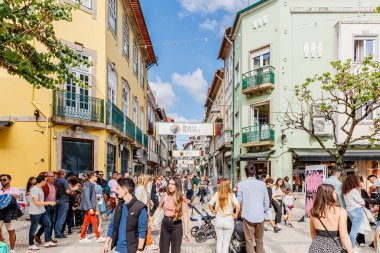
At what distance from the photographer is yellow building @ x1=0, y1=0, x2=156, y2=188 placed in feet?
46.5

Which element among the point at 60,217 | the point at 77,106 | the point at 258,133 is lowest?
the point at 60,217

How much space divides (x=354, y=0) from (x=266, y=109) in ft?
26.5

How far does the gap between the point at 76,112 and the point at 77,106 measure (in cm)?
27

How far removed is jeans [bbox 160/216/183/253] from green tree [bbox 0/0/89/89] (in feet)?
12.7

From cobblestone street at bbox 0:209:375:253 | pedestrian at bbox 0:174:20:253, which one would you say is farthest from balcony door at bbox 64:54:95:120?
pedestrian at bbox 0:174:20:253

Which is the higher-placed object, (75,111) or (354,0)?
(354,0)

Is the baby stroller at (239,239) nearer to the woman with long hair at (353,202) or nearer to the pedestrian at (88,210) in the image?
the woman with long hair at (353,202)

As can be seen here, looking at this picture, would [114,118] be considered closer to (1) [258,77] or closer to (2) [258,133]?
(2) [258,133]

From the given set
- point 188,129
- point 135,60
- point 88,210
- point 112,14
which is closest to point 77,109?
point 112,14

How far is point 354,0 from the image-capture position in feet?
69.0

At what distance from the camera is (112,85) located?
18.4m

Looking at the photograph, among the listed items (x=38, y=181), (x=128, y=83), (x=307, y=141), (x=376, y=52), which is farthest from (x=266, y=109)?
(x=38, y=181)

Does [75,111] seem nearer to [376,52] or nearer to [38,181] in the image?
[38,181]

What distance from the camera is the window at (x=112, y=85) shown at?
694 inches
